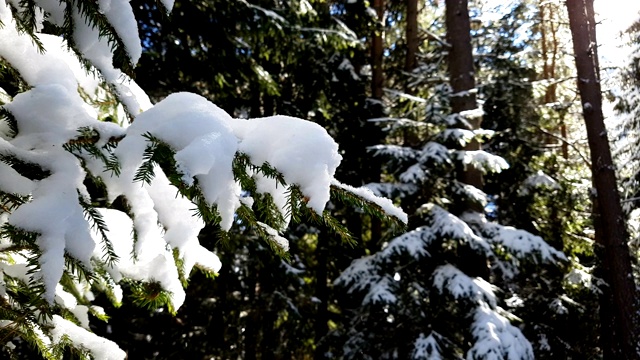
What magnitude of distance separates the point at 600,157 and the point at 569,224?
2196 mm

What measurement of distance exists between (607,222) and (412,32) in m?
5.14

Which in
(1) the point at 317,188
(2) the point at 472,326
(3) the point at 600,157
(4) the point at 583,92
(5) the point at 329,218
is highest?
(1) the point at 317,188

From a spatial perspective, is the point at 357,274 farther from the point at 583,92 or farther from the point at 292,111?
the point at 583,92

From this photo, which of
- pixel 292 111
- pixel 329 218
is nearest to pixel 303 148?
pixel 329 218

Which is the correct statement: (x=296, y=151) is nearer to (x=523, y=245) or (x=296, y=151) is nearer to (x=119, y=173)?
(x=119, y=173)

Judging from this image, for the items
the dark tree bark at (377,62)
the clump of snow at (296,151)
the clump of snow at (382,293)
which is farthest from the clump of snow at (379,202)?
the dark tree bark at (377,62)

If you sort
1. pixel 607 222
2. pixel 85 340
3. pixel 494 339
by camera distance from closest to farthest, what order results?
pixel 85 340, pixel 494 339, pixel 607 222

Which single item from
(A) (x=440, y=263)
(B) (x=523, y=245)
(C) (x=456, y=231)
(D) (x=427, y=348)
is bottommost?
(D) (x=427, y=348)

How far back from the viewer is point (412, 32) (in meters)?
9.06

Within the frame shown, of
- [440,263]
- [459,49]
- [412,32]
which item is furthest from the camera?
[412,32]

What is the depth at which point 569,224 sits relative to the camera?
8555 mm

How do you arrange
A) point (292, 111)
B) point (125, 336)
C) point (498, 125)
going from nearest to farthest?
point (125, 336), point (292, 111), point (498, 125)

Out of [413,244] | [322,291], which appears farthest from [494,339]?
[322,291]

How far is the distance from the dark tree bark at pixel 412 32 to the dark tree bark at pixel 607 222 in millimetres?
2890
